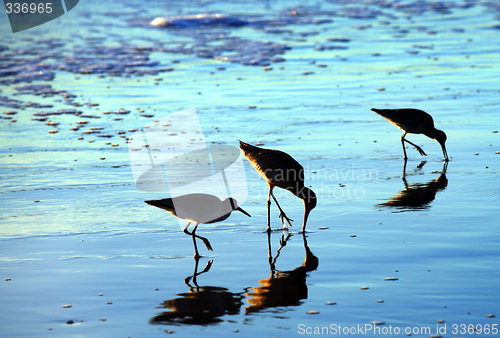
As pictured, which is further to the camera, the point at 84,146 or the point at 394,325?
the point at 84,146

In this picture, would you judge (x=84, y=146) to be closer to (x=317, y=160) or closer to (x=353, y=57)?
(x=317, y=160)

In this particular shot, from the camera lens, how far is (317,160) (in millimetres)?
8773

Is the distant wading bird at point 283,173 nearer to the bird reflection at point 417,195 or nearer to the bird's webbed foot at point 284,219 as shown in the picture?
the bird's webbed foot at point 284,219

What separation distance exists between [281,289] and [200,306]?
73 centimetres

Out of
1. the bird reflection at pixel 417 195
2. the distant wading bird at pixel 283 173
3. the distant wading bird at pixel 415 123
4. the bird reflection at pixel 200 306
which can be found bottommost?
the bird reflection at pixel 417 195

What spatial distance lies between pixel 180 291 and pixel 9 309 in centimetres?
140

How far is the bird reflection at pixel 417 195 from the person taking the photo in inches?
270

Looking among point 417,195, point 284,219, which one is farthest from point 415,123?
point 284,219

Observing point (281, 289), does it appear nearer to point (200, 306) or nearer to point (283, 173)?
point (200, 306)

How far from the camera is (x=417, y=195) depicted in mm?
7242

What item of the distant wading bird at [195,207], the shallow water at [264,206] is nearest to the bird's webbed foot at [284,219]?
the shallow water at [264,206]

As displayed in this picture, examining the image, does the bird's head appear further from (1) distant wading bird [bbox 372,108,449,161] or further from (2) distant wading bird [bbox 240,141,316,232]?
(1) distant wading bird [bbox 372,108,449,161]

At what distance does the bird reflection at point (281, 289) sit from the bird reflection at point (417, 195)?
1.99 m

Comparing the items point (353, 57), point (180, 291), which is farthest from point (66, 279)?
point (353, 57)
